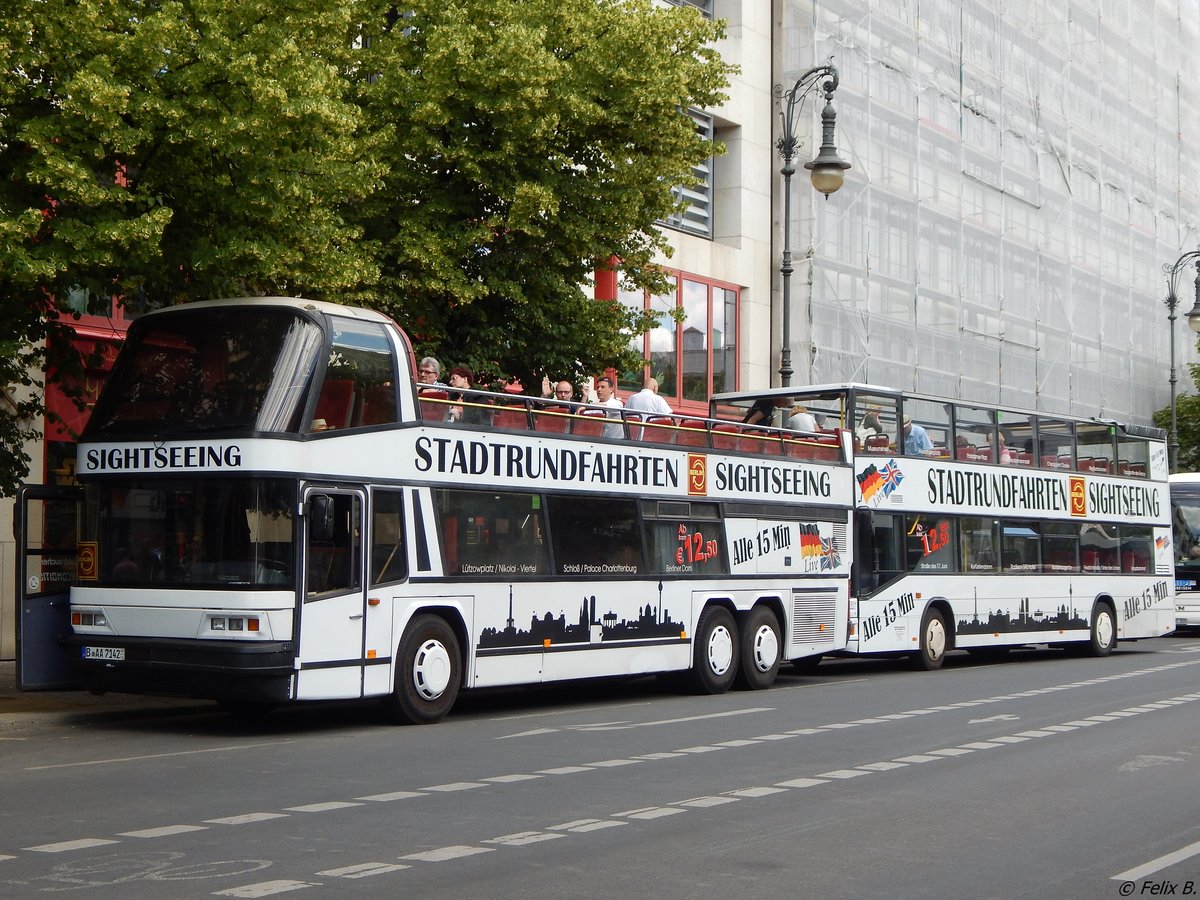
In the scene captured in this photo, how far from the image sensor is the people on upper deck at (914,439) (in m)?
23.6

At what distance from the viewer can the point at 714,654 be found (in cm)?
1914

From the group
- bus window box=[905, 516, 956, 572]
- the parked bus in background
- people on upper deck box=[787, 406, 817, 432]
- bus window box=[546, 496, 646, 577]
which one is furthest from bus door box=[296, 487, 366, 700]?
the parked bus in background

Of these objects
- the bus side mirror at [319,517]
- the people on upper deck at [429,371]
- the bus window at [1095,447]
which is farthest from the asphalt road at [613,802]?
the bus window at [1095,447]

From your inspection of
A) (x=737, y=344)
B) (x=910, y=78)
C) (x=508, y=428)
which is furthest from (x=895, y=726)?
(x=910, y=78)

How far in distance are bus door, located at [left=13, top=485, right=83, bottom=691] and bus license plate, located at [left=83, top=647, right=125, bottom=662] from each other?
0.40 m

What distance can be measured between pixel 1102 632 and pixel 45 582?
751 inches

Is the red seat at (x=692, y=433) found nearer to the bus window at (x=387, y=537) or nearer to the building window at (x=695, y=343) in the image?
the bus window at (x=387, y=537)

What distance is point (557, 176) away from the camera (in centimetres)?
1995

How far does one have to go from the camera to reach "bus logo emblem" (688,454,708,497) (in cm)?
1897

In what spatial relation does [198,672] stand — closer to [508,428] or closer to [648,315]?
[508,428]

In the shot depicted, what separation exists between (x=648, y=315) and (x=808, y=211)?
17585 mm

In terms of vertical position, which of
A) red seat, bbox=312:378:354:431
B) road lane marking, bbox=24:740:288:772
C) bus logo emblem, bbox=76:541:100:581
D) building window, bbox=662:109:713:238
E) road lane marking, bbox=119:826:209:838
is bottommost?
road lane marking, bbox=119:826:209:838

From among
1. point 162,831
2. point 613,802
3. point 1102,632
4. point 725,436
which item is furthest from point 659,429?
point 1102,632

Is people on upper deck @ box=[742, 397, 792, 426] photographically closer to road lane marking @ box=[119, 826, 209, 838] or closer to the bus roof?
the bus roof
